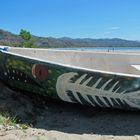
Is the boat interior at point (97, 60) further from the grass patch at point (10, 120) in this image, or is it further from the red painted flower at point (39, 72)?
the grass patch at point (10, 120)

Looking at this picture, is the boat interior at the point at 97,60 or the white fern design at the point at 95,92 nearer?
the white fern design at the point at 95,92

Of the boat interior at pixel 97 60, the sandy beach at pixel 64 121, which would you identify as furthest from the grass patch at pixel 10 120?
the boat interior at pixel 97 60

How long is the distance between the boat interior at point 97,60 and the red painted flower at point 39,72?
2028 mm

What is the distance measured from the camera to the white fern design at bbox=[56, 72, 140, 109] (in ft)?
18.8

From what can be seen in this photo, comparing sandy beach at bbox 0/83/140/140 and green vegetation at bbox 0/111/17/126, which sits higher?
green vegetation at bbox 0/111/17/126

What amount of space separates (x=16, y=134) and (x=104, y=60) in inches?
161

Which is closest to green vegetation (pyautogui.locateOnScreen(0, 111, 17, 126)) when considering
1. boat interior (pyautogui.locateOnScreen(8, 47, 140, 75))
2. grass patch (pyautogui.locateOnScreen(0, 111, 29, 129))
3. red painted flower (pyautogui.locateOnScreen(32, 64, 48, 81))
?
grass patch (pyautogui.locateOnScreen(0, 111, 29, 129))

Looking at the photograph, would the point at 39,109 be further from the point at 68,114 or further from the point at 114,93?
the point at 114,93

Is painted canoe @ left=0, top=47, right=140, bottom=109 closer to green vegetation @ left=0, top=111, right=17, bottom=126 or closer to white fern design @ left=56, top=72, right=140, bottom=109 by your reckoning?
white fern design @ left=56, top=72, right=140, bottom=109

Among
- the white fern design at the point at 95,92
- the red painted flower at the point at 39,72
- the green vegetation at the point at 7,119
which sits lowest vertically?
the green vegetation at the point at 7,119

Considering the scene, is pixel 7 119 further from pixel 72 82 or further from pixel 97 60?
pixel 97 60

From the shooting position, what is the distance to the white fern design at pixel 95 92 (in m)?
5.72

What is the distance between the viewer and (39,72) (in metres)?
5.89

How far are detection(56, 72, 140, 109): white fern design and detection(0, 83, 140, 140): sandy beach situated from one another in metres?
0.31
